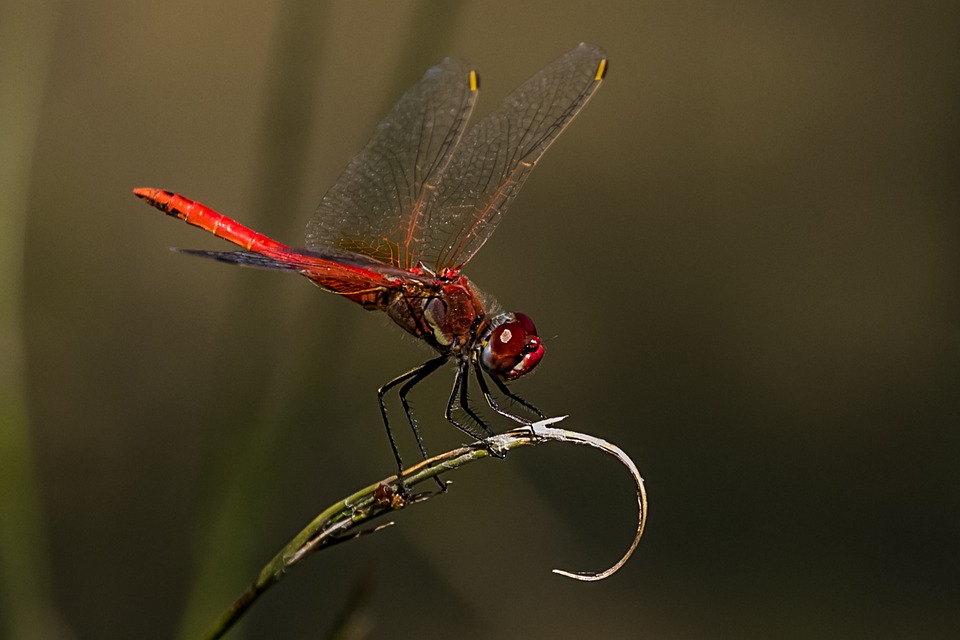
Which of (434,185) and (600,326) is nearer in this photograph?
(434,185)

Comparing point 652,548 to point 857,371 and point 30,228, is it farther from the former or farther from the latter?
point 30,228

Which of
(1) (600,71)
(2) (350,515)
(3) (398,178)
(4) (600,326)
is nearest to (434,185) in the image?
(3) (398,178)

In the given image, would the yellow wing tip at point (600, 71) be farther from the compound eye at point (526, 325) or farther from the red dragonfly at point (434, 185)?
the compound eye at point (526, 325)

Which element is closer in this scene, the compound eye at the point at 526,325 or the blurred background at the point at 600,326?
the compound eye at the point at 526,325

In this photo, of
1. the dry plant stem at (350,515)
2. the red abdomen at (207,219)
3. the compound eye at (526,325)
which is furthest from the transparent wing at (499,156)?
the dry plant stem at (350,515)

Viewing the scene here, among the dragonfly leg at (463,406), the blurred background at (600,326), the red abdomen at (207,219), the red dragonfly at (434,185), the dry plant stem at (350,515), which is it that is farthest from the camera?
the blurred background at (600,326)

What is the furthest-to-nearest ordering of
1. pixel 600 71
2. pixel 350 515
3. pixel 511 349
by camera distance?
pixel 600 71 < pixel 511 349 < pixel 350 515

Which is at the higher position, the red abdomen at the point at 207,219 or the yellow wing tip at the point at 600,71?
the yellow wing tip at the point at 600,71

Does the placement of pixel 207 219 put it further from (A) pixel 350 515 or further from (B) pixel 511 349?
(A) pixel 350 515
